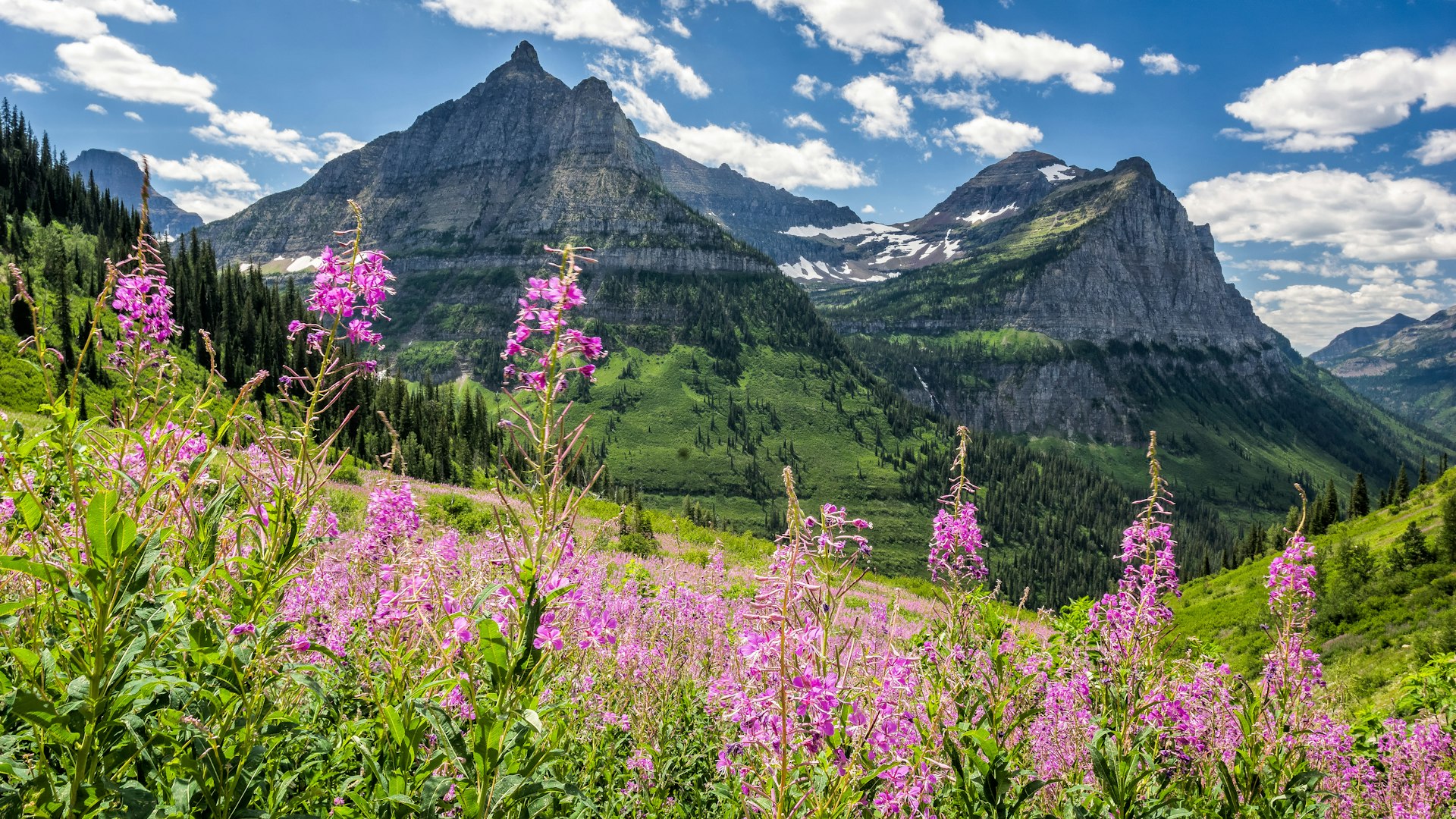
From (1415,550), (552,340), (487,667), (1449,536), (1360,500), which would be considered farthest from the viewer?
(1360,500)

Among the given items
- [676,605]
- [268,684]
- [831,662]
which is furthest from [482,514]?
[831,662]

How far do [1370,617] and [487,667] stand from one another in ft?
136

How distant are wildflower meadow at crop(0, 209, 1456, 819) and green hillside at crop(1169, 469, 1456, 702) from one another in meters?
9.83

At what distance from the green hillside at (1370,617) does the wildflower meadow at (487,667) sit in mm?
9830

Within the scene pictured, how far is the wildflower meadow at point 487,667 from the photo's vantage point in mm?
3061

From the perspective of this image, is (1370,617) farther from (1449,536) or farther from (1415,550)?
(1415,550)

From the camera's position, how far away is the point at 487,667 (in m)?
3.56

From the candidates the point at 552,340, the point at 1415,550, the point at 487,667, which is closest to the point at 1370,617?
the point at 1415,550

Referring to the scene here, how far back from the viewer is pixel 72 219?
99938 millimetres

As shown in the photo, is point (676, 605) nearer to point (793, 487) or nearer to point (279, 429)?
point (279, 429)

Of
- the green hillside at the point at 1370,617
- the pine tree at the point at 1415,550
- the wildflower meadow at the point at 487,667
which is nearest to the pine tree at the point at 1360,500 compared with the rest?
the green hillside at the point at 1370,617

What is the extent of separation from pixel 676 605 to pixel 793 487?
22.8 feet

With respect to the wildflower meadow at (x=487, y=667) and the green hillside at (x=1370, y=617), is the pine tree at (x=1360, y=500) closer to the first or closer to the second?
the green hillside at (x=1370, y=617)

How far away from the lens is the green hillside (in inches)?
885
